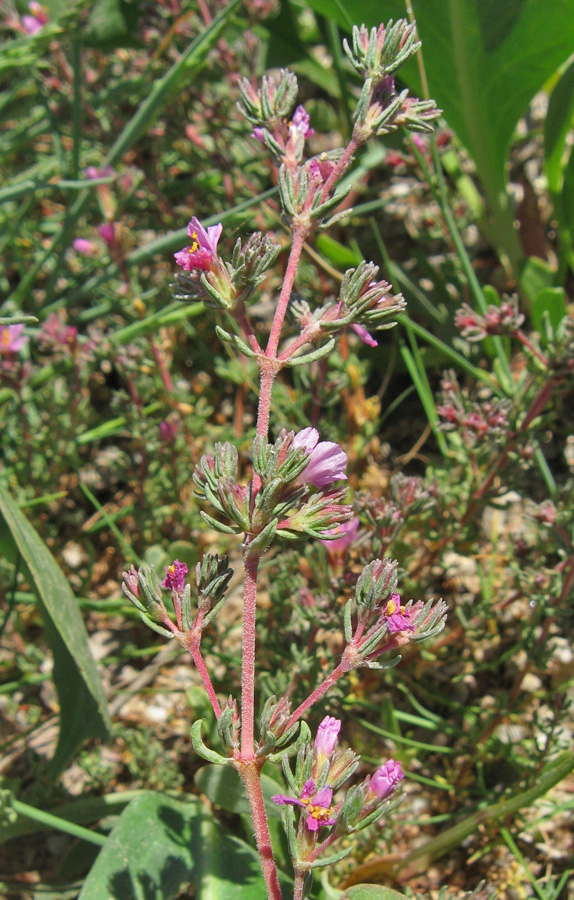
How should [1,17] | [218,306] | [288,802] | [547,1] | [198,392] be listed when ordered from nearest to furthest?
[288,802] < [218,306] < [547,1] < [198,392] < [1,17]

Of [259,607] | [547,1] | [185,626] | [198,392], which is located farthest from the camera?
[198,392]

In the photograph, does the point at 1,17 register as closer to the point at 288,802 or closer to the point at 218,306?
the point at 218,306

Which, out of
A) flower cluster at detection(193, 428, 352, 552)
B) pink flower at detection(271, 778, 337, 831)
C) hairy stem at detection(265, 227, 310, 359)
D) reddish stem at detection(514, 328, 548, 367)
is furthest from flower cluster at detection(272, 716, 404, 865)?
reddish stem at detection(514, 328, 548, 367)

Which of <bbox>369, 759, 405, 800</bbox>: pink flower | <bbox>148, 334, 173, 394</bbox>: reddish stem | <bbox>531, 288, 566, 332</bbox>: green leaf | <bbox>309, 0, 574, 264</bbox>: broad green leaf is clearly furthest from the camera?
Answer: <bbox>148, 334, 173, 394</bbox>: reddish stem

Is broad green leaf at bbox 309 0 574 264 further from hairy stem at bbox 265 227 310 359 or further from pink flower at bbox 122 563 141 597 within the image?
pink flower at bbox 122 563 141 597

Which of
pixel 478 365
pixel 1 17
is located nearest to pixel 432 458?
pixel 478 365

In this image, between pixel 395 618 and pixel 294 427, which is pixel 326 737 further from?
pixel 294 427

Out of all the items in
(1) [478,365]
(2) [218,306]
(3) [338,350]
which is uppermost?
(2) [218,306]
